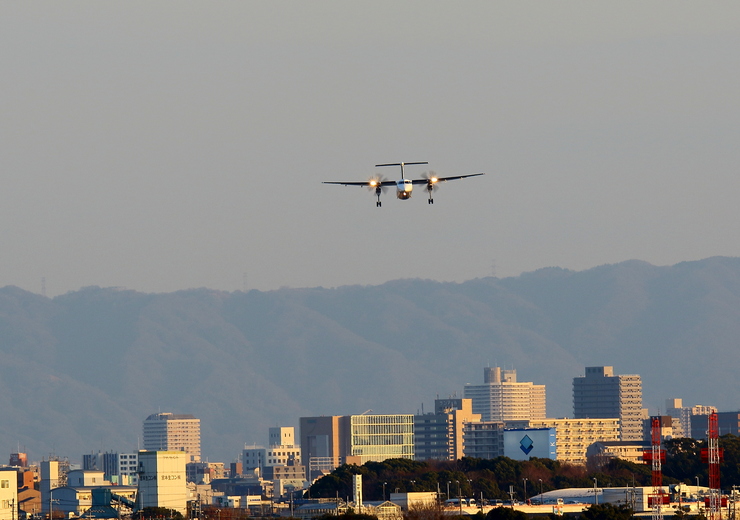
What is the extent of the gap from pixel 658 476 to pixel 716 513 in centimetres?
1510

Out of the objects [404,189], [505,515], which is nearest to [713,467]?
[505,515]

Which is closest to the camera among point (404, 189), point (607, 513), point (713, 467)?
point (404, 189)

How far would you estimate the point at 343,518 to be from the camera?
164 m

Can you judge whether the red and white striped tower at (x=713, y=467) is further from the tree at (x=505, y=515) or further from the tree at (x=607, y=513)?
the tree at (x=505, y=515)

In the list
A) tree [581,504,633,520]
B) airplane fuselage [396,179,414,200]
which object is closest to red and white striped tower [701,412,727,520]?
tree [581,504,633,520]

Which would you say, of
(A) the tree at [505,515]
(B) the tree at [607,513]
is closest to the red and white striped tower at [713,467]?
(B) the tree at [607,513]

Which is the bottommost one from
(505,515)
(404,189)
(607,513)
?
(505,515)

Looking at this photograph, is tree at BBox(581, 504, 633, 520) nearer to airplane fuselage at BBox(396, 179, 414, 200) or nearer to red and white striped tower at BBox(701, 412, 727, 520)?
red and white striped tower at BBox(701, 412, 727, 520)

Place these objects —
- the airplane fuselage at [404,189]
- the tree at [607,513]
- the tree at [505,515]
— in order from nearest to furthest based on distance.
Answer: the airplane fuselage at [404,189], the tree at [607,513], the tree at [505,515]

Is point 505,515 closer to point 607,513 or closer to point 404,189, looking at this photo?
point 607,513

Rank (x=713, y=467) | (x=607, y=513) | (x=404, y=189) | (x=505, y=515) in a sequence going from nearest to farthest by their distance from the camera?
(x=404, y=189) < (x=713, y=467) < (x=607, y=513) < (x=505, y=515)

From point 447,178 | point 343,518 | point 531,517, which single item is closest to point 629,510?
point 531,517

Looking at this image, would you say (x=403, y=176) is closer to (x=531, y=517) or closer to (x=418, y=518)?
(x=418, y=518)

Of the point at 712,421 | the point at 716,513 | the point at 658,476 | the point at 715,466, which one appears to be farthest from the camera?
the point at 658,476
